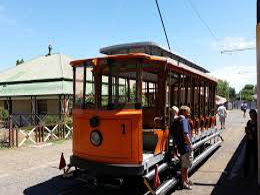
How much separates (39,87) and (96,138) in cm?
1526

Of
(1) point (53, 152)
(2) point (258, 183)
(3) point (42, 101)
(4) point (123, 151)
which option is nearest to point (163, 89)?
(4) point (123, 151)

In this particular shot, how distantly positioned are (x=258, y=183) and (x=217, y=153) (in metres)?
3.95

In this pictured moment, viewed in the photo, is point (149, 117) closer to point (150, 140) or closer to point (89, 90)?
point (150, 140)

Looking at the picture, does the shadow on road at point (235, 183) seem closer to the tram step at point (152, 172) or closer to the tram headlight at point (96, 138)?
the tram step at point (152, 172)

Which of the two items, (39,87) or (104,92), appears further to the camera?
(39,87)

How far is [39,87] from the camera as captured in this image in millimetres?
19297

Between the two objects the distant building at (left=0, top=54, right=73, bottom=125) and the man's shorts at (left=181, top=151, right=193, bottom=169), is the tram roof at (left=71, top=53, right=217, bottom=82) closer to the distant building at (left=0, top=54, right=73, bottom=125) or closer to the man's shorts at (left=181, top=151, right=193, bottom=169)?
the man's shorts at (left=181, top=151, right=193, bottom=169)

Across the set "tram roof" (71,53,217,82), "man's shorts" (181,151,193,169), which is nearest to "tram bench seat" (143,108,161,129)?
"man's shorts" (181,151,193,169)

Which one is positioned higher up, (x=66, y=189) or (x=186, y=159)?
(x=186, y=159)

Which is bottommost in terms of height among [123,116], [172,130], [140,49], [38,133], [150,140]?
[38,133]

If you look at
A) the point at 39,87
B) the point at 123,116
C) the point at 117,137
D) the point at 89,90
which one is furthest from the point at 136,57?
the point at 39,87

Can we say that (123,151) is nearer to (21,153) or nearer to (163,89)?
(163,89)

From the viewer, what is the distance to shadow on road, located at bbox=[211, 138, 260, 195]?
5.75m

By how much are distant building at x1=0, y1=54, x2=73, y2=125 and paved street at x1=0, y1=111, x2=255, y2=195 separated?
8.35 meters
